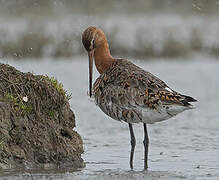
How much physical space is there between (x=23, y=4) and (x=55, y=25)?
1568 mm

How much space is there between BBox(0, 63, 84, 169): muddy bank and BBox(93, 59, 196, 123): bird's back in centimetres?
57

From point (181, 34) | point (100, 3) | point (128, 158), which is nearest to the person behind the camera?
point (128, 158)

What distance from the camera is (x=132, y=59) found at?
22.3 metres

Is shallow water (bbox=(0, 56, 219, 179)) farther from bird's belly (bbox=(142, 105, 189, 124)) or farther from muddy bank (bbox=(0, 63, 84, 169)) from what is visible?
bird's belly (bbox=(142, 105, 189, 124))

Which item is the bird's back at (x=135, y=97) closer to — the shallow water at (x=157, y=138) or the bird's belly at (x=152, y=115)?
the bird's belly at (x=152, y=115)

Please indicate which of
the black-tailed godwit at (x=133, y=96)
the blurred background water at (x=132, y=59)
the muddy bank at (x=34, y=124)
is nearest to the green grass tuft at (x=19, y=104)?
the muddy bank at (x=34, y=124)

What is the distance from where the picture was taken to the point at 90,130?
1285cm

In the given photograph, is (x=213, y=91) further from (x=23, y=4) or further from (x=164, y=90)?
(x=23, y=4)

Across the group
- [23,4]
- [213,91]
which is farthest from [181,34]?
[213,91]

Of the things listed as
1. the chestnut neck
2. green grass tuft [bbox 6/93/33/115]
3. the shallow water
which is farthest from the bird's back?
green grass tuft [bbox 6/93/33/115]

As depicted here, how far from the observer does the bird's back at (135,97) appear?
30.3 ft

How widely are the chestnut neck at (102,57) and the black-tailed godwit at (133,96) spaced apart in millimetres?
87

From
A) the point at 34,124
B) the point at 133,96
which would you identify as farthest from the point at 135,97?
the point at 34,124

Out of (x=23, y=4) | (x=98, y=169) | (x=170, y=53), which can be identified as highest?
(x=23, y=4)
